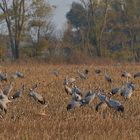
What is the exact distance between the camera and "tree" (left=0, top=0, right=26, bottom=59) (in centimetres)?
4475

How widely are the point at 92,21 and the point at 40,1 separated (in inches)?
318

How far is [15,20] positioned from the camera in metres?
45.3

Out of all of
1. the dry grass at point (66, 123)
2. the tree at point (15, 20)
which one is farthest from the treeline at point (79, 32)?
the dry grass at point (66, 123)

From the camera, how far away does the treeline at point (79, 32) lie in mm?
45125

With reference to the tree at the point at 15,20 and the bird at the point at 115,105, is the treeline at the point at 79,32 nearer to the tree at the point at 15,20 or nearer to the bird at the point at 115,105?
the tree at the point at 15,20

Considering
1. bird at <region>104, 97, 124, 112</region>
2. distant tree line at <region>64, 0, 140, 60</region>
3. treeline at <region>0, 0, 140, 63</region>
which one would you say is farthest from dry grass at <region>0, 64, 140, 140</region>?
distant tree line at <region>64, 0, 140, 60</region>

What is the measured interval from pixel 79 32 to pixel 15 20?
47.6ft

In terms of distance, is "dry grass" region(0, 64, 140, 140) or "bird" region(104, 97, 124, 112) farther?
"bird" region(104, 97, 124, 112)

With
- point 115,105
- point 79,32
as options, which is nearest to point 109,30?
point 79,32

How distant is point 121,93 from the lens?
11945 millimetres

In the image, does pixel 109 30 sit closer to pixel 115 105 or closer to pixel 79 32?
pixel 79 32

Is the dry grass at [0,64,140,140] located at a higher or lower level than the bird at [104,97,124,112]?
lower

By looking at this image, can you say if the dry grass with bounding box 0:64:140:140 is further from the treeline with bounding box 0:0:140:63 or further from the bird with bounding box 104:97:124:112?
the treeline with bounding box 0:0:140:63

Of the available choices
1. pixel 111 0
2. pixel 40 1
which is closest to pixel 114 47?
pixel 111 0
